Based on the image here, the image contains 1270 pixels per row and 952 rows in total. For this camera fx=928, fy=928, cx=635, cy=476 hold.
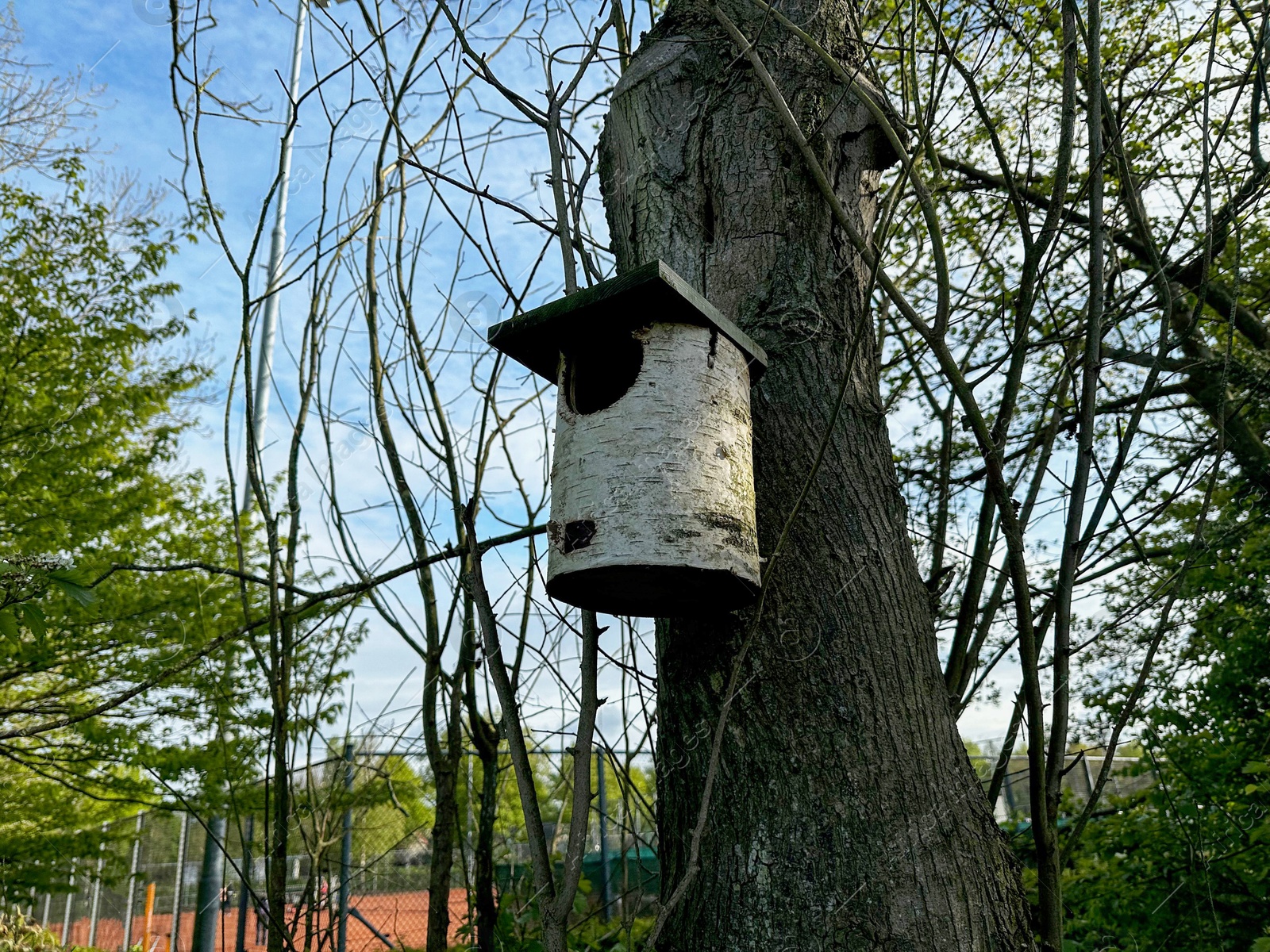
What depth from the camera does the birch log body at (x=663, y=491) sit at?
5.32 ft

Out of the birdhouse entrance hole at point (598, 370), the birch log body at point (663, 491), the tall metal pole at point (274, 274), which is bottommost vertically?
the birch log body at point (663, 491)

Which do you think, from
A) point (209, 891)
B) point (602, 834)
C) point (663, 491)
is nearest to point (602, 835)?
point (602, 834)

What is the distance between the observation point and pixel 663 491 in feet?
5.41

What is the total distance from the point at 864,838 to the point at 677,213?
4.68 feet

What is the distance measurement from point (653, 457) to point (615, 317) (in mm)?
335

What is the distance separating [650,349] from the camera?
1.79m

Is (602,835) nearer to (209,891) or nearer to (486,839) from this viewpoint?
(486,839)

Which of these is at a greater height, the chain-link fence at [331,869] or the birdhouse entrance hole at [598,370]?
the birdhouse entrance hole at [598,370]

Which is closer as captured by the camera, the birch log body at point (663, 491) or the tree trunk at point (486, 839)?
the birch log body at point (663, 491)

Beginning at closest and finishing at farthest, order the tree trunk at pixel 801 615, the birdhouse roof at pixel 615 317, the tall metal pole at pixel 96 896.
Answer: the tree trunk at pixel 801 615
the birdhouse roof at pixel 615 317
the tall metal pole at pixel 96 896

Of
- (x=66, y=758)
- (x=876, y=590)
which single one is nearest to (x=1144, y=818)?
(x=876, y=590)

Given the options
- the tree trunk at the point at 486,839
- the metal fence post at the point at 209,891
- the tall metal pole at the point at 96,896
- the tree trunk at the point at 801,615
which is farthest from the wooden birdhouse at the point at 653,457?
the metal fence post at the point at 209,891

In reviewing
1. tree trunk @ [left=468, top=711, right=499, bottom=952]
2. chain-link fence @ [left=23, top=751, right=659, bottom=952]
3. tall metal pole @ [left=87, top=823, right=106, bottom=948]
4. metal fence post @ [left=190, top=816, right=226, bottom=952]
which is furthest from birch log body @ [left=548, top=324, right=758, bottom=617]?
metal fence post @ [left=190, top=816, right=226, bottom=952]

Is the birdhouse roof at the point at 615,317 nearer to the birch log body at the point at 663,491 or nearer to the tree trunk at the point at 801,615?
the birch log body at the point at 663,491
